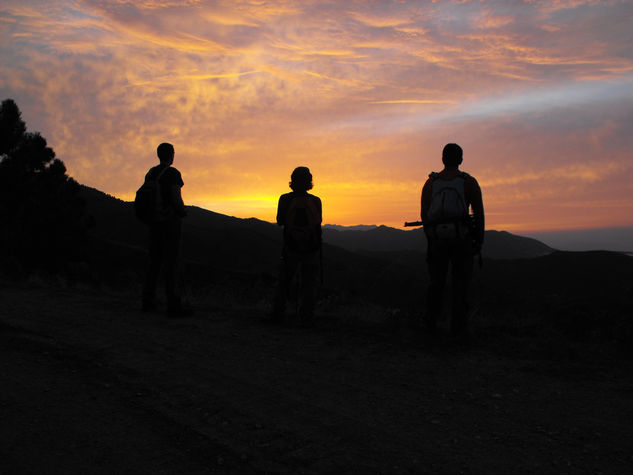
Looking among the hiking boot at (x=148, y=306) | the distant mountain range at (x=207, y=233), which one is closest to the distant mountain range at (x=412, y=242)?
the distant mountain range at (x=207, y=233)

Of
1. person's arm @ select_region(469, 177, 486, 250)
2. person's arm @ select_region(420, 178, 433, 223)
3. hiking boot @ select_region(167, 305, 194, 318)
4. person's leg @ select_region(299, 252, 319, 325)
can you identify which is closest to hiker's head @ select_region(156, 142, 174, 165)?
hiking boot @ select_region(167, 305, 194, 318)

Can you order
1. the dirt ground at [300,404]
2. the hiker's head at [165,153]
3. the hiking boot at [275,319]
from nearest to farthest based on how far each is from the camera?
the dirt ground at [300,404] → the hiking boot at [275,319] → the hiker's head at [165,153]

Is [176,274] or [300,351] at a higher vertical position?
[176,274]

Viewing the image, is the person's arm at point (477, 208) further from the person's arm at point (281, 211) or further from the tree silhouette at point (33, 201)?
the tree silhouette at point (33, 201)

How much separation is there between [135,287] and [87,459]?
9225 millimetres

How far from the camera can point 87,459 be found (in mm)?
2961

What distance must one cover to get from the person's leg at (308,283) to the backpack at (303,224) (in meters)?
0.18

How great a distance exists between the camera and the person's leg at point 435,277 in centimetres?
626

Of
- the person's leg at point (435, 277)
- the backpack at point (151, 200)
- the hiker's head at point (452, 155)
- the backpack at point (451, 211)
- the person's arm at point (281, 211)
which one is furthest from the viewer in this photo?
the backpack at point (151, 200)

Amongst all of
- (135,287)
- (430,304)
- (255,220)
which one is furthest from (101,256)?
(255,220)

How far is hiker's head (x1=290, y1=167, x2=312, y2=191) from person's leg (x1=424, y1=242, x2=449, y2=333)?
5.92 feet

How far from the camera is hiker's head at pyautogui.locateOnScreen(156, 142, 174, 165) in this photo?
24.3ft

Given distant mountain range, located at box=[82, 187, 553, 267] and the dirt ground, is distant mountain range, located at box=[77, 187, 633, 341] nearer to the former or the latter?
distant mountain range, located at box=[82, 187, 553, 267]

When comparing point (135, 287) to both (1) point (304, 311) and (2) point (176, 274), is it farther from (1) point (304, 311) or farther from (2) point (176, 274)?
(1) point (304, 311)
